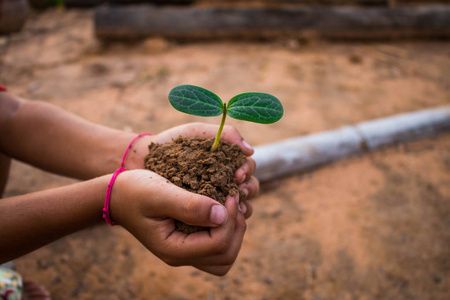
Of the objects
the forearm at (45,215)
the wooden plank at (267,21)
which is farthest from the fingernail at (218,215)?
the wooden plank at (267,21)

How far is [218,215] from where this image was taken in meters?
1.14

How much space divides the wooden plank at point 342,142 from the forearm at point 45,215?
52.0 inches

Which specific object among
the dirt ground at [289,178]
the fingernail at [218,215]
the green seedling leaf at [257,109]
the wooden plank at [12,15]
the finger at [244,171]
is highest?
the green seedling leaf at [257,109]

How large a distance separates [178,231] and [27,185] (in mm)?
1803

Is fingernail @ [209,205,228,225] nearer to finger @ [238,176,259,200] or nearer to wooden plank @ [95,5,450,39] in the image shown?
finger @ [238,176,259,200]

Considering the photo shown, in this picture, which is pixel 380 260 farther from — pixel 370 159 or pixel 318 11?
pixel 318 11

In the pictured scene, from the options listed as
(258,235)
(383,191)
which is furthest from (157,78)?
(383,191)

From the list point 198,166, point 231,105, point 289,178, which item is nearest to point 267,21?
point 289,178

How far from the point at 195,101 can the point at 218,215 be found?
453mm

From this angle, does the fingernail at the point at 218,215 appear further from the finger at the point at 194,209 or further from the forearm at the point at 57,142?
the forearm at the point at 57,142

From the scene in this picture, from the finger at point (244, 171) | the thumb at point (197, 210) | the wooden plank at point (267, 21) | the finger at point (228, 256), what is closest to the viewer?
the thumb at point (197, 210)

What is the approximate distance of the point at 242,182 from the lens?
1449 millimetres

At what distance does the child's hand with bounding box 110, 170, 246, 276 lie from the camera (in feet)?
3.71

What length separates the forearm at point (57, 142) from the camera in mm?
1638
